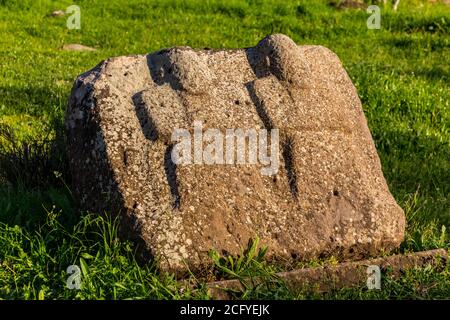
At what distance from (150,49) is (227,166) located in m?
8.75

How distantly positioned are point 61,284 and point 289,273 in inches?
52.4

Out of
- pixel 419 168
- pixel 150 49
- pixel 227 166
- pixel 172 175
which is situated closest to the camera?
pixel 172 175

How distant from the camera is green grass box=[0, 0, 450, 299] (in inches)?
174

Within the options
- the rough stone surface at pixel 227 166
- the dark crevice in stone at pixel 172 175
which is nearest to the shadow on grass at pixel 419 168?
the rough stone surface at pixel 227 166

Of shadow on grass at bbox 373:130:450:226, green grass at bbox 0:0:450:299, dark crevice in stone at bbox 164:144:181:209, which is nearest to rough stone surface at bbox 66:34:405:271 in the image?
dark crevice in stone at bbox 164:144:181:209

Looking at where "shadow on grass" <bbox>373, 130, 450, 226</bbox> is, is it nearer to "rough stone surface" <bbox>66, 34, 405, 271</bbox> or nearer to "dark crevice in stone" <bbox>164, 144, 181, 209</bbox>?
"rough stone surface" <bbox>66, 34, 405, 271</bbox>

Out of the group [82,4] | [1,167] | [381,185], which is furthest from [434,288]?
[82,4]

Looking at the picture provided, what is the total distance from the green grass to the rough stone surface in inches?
7.6

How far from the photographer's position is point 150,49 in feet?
43.1

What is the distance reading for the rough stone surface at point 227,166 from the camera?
4.48 meters

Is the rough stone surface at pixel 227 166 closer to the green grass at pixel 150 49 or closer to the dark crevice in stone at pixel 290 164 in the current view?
the dark crevice in stone at pixel 290 164

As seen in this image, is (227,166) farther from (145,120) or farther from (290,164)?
(145,120)

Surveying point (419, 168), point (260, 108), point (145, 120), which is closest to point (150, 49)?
point (419, 168)

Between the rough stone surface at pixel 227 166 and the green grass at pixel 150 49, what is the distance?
0.63 ft
